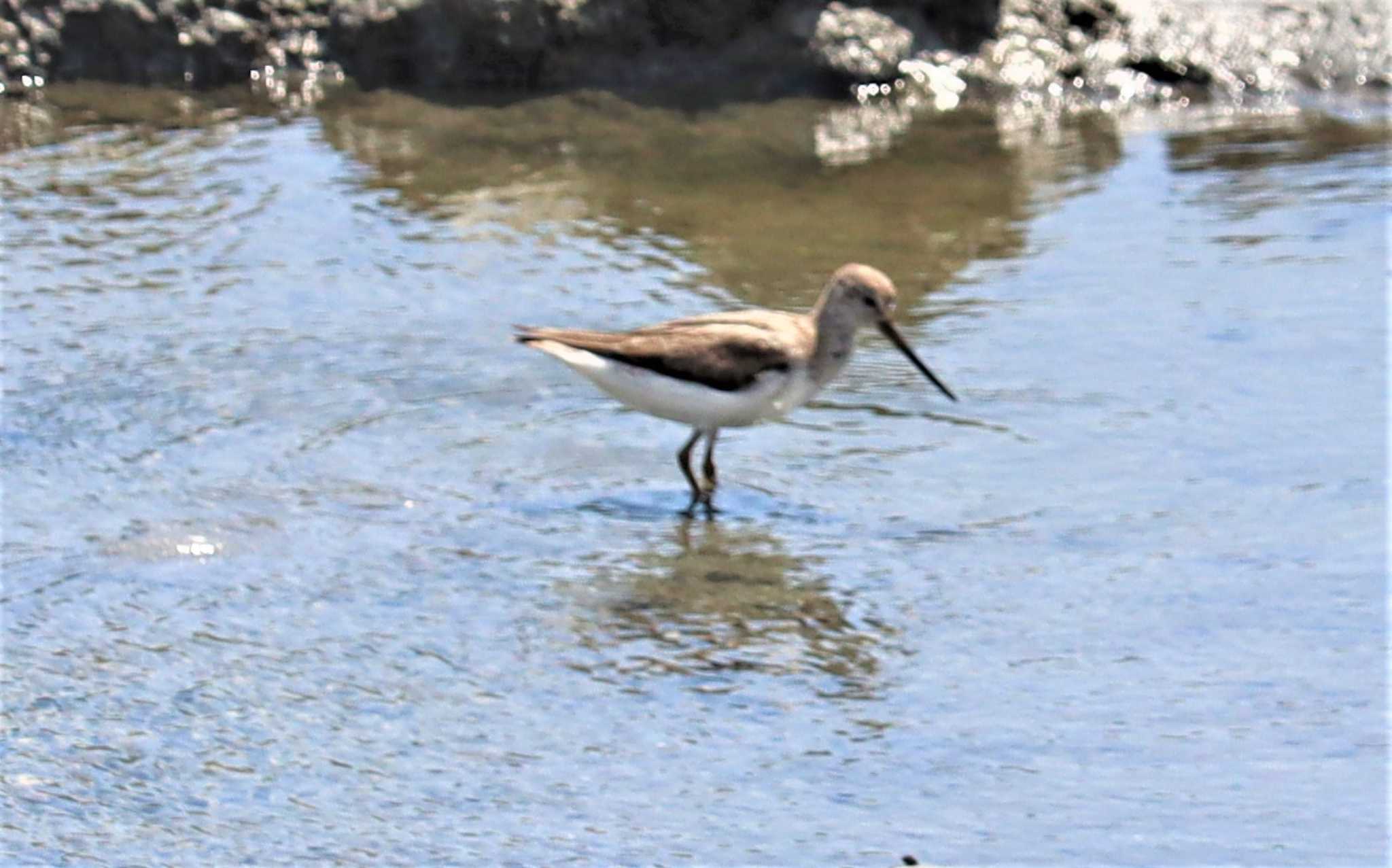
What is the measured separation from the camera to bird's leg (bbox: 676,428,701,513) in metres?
7.28

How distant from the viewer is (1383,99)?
39.9 feet

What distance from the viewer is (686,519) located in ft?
23.4

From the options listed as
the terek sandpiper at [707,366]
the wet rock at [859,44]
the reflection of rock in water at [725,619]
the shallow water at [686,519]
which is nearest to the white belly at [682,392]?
the terek sandpiper at [707,366]

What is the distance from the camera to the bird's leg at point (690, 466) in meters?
7.28

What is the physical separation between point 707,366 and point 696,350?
86 mm

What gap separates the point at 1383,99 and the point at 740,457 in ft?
20.1

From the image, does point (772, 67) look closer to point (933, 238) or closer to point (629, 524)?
point (933, 238)

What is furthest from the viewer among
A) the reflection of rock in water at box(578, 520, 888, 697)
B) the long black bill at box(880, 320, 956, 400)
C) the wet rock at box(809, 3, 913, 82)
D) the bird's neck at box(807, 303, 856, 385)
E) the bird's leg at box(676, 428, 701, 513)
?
the wet rock at box(809, 3, 913, 82)

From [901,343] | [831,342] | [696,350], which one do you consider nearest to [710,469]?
[696,350]

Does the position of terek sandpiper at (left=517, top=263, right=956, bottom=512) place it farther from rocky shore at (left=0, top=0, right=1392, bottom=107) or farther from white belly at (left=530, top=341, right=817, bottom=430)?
rocky shore at (left=0, top=0, right=1392, bottom=107)

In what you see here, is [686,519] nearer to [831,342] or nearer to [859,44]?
[831,342]

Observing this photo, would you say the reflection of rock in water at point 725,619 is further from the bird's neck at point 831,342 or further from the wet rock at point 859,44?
the wet rock at point 859,44

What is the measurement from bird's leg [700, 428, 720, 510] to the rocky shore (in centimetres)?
554

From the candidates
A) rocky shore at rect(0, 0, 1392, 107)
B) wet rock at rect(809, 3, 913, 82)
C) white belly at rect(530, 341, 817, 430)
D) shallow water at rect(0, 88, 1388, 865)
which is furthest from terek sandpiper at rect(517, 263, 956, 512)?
rocky shore at rect(0, 0, 1392, 107)
